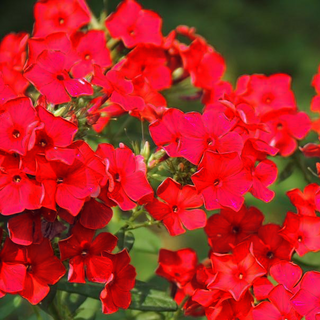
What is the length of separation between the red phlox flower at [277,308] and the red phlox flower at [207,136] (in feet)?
0.75

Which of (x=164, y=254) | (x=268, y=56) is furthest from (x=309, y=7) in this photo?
(x=164, y=254)

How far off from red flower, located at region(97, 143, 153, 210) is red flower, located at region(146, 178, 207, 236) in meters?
0.05

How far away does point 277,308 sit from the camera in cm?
114

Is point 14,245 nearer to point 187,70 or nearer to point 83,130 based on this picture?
point 83,130

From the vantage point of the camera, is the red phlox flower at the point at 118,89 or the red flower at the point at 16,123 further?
the red phlox flower at the point at 118,89

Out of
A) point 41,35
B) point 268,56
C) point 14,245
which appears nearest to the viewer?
point 14,245

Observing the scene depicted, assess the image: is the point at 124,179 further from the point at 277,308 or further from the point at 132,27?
the point at 132,27

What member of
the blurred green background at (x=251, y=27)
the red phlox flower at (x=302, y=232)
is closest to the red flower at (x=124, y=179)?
the red phlox flower at (x=302, y=232)

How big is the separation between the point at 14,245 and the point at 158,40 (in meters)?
0.60

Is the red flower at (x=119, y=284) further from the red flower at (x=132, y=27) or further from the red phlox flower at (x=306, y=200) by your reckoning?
the red flower at (x=132, y=27)

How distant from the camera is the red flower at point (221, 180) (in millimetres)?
1140

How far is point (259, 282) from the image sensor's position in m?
1.17

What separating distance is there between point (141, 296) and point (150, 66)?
48cm

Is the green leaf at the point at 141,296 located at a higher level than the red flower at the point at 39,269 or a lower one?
lower
